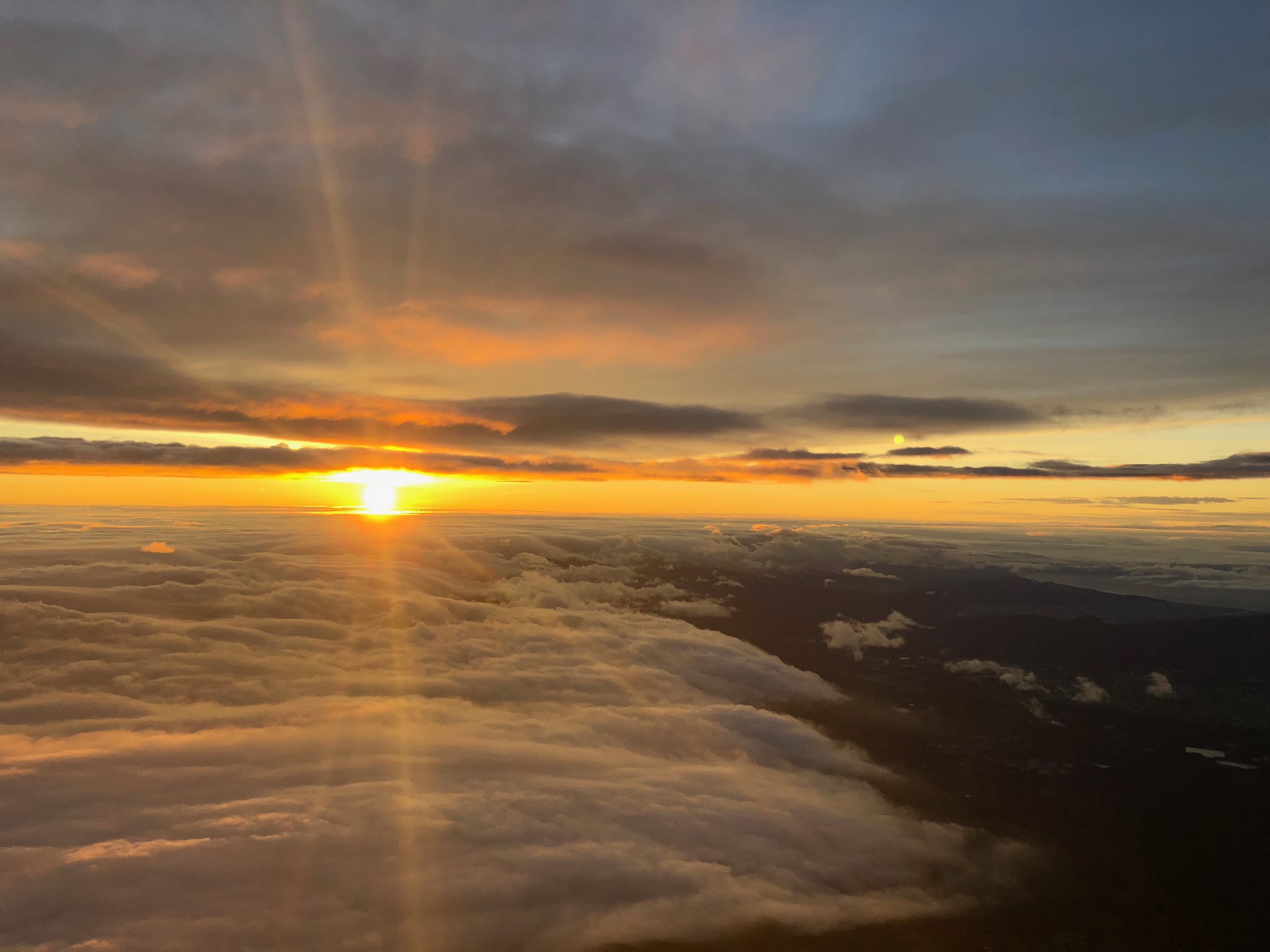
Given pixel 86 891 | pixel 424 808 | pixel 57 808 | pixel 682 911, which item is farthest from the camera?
pixel 682 911

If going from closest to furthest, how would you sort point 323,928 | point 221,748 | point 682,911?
point 323,928 → point 221,748 → point 682,911

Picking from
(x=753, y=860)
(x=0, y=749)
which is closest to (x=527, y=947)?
(x=753, y=860)

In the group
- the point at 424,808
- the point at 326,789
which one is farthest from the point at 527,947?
the point at 326,789

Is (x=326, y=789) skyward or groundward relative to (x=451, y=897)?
skyward

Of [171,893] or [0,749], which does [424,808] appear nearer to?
[171,893]

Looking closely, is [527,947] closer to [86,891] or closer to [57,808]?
[86,891]

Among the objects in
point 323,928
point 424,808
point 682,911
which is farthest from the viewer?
point 682,911

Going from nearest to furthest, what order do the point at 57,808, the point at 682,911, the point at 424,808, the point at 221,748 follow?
the point at 57,808, the point at 424,808, the point at 221,748, the point at 682,911

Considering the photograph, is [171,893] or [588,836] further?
[588,836]

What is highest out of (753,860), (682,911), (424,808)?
(424,808)
